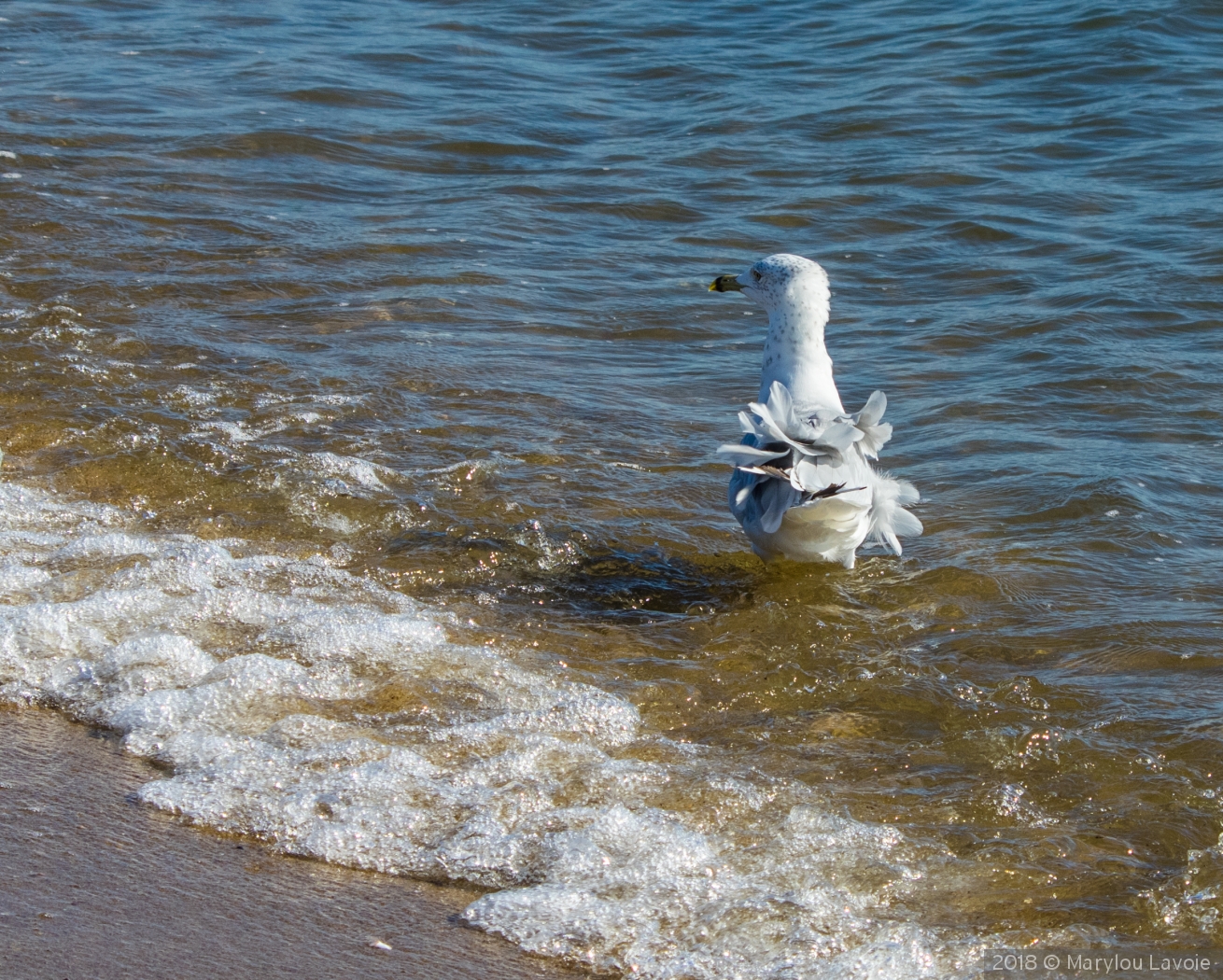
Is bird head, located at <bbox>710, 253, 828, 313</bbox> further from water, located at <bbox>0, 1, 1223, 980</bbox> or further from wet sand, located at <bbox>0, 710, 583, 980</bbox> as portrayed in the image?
wet sand, located at <bbox>0, 710, 583, 980</bbox>

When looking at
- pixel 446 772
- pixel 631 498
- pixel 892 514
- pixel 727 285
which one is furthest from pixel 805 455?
pixel 446 772

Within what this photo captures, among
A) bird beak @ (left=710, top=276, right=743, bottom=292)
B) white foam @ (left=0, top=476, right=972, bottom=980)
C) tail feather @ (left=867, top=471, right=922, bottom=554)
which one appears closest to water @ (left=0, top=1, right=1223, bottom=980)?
white foam @ (left=0, top=476, right=972, bottom=980)

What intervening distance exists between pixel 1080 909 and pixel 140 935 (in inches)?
79.3

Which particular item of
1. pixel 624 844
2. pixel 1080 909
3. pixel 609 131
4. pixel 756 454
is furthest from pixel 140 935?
pixel 609 131

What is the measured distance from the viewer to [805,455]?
467cm

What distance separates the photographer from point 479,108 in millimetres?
12078

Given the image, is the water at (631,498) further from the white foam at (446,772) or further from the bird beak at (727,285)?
the bird beak at (727,285)

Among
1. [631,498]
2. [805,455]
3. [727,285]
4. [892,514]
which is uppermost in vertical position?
[727,285]

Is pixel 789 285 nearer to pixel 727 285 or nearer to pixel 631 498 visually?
pixel 727 285

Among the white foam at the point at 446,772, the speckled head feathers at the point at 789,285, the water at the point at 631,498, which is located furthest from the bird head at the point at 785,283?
the white foam at the point at 446,772

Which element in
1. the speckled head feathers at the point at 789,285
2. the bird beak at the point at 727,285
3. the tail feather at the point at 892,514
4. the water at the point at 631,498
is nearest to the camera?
the water at the point at 631,498

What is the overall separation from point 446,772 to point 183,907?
80 centimetres

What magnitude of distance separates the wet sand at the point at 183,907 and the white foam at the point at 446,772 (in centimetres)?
8

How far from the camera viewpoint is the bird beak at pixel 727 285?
5.96 meters
